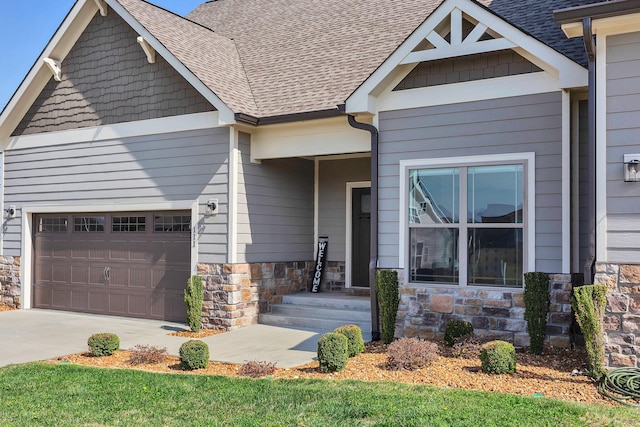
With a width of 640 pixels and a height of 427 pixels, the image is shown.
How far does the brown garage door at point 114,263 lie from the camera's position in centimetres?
1135

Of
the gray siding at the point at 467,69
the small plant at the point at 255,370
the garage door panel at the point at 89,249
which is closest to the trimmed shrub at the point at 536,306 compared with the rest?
the gray siding at the point at 467,69

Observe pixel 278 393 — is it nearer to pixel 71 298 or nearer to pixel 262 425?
pixel 262 425

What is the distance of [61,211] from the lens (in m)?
12.8

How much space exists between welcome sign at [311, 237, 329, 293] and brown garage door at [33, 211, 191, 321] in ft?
8.24

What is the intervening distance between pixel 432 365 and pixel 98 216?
8042 mm

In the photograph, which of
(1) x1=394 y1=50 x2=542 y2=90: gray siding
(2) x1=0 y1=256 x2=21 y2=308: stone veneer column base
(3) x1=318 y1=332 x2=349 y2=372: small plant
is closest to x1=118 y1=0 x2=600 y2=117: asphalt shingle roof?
(1) x1=394 y1=50 x2=542 y2=90: gray siding

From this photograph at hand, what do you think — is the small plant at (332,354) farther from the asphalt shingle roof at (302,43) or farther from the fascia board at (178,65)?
the fascia board at (178,65)

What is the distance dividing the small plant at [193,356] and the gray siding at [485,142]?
303 cm

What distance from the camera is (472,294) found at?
835 centimetres

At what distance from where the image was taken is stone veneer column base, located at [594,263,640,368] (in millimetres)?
6418

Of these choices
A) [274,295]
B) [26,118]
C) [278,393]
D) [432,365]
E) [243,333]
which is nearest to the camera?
[278,393]

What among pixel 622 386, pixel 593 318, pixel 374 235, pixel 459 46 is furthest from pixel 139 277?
pixel 622 386

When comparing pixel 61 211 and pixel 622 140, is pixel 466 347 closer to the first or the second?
pixel 622 140

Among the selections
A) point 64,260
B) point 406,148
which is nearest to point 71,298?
point 64,260
